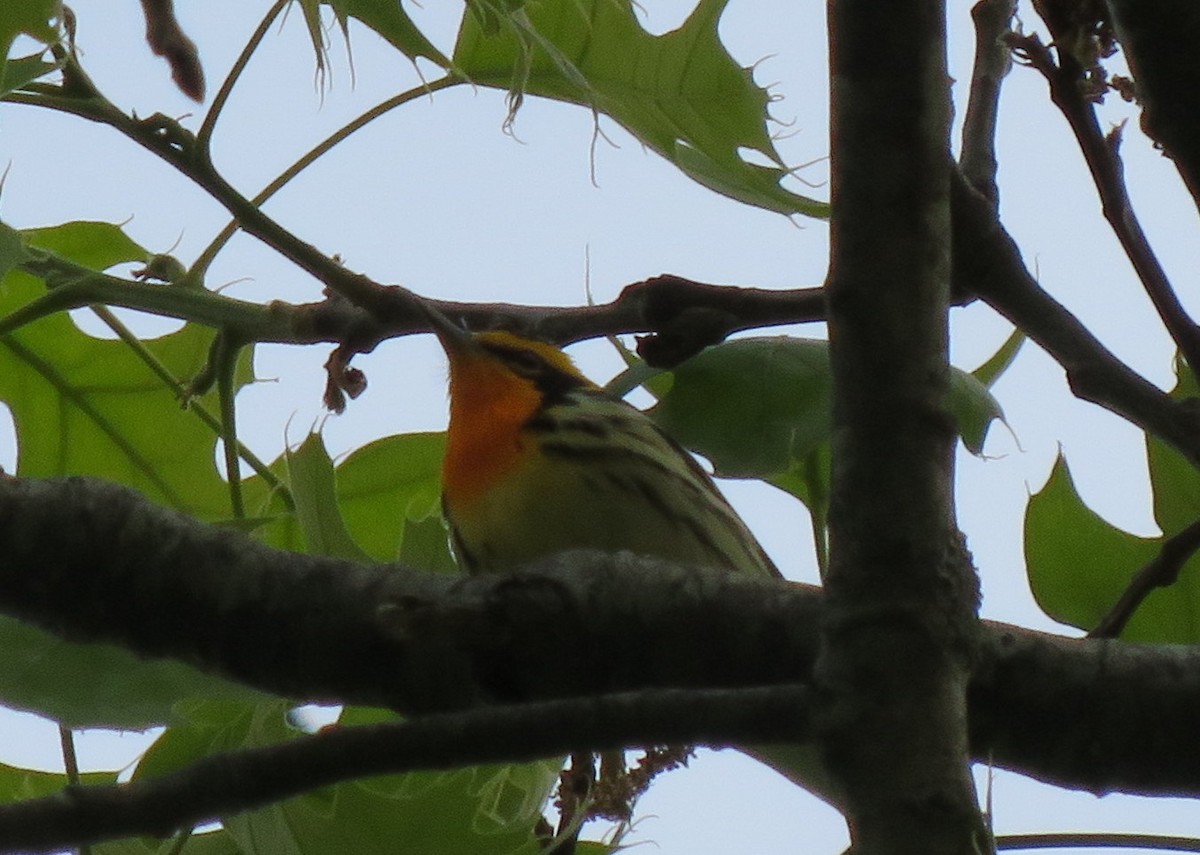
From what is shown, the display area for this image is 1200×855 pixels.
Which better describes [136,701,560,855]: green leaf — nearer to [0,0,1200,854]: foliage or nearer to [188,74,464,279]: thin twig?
[0,0,1200,854]: foliage

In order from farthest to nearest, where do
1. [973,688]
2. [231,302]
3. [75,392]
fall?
[75,392] → [231,302] → [973,688]

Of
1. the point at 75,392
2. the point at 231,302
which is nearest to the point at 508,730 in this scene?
the point at 231,302

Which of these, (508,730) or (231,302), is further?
(231,302)

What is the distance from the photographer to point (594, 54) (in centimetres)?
220

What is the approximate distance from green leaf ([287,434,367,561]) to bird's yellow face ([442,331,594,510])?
1.80ft

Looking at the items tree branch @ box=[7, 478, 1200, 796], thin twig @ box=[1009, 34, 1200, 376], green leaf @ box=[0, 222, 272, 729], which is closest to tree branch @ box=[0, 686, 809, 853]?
tree branch @ box=[7, 478, 1200, 796]

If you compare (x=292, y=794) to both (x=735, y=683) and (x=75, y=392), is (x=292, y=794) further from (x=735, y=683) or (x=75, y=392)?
(x=75, y=392)

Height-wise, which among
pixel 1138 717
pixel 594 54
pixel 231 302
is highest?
pixel 594 54

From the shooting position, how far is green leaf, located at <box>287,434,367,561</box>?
72.7 inches

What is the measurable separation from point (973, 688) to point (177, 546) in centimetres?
71

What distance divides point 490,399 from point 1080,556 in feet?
3.59

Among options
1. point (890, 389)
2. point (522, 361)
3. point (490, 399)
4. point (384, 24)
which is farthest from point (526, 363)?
point (890, 389)

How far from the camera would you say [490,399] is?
2.81m

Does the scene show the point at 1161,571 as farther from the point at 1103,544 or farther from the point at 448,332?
the point at 448,332
